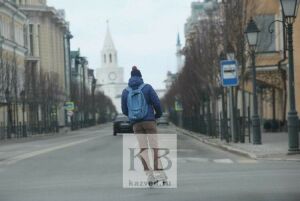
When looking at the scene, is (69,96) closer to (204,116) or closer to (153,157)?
(204,116)

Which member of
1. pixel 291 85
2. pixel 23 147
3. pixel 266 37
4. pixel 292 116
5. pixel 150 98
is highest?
pixel 266 37

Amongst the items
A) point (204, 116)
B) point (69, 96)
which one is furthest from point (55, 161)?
point (69, 96)

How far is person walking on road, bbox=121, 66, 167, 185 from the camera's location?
11.7 meters

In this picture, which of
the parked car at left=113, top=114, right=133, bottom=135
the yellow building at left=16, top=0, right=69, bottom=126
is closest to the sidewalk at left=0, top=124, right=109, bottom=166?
the parked car at left=113, top=114, right=133, bottom=135

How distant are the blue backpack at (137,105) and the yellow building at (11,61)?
162 feet

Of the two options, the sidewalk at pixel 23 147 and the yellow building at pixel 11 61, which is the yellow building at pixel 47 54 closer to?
the yellow building at pixel 11 61

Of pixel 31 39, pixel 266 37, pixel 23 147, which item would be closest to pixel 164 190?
pixel 23 147

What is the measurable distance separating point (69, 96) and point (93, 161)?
309ft

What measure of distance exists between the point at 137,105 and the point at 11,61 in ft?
187

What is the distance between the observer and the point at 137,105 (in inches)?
Result: 463

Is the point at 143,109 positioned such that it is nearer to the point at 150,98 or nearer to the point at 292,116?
the point at 150,98

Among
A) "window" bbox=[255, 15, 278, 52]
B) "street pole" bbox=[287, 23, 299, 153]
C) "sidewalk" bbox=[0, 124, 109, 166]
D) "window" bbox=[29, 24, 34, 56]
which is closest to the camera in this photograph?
"street pole" bbox=[287, 23, 299, 153]

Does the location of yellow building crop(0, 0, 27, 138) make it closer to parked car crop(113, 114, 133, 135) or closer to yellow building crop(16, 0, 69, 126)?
yellow building crop(16, 0, 69, 126)

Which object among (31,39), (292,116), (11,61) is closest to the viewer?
(292,116)
